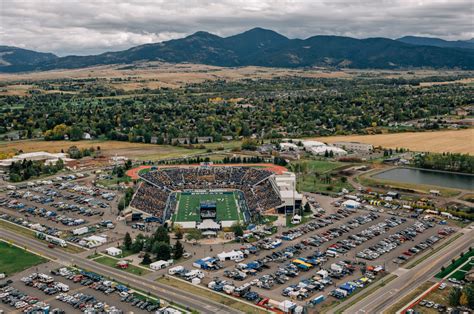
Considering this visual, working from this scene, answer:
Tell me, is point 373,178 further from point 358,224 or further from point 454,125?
point 454,125

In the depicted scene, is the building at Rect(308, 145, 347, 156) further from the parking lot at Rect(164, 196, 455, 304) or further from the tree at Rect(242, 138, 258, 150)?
the parking lot at Rect(164, 196, 455, 304)

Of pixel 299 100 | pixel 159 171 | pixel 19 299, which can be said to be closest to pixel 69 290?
pixel 19 299

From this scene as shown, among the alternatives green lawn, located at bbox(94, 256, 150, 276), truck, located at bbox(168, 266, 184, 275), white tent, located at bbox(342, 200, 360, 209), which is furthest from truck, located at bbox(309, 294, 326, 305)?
white tent, located at bbox(342, 200, 360, 209)

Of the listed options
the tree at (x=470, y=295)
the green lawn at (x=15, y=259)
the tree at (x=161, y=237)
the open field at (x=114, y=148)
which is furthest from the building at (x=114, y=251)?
the open field at (x=114, y=148)

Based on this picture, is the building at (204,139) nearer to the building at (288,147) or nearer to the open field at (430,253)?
the building at (288,147)

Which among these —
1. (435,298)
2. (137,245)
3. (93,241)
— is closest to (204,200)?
(93,241)
